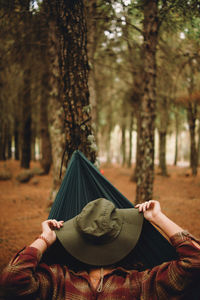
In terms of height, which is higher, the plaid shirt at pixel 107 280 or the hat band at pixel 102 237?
the hat band at pixel 102 237

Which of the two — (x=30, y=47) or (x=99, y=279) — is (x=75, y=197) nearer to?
(x=99, y=279)

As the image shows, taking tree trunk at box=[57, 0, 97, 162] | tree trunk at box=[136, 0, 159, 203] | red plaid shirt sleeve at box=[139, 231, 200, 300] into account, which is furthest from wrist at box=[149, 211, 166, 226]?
tree trunk at box=[136, 0, 159, 203]

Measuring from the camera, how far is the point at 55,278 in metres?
1.36

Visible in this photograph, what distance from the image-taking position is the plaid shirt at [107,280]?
3.73 ft

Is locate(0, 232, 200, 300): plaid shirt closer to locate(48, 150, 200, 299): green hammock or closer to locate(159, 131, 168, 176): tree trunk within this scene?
locate(48, 150, 200, 299): green hammock

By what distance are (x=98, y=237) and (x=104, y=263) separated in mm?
207

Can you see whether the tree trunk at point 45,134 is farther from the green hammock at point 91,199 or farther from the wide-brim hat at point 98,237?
the wide-brim hat at point 98,237

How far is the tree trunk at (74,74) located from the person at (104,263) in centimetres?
106

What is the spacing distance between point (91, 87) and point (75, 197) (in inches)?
123

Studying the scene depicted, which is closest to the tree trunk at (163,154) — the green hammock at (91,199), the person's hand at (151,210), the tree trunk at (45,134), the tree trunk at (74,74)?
the tree trunk at (45,134)

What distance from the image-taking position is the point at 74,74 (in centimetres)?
233

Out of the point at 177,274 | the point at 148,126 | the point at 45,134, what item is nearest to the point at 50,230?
the point at 177,274

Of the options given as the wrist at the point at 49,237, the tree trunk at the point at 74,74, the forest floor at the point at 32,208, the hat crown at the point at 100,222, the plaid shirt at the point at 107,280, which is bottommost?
the forest floor at the point at 32,208

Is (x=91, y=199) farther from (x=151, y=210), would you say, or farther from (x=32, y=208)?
(x=32, y=208)
